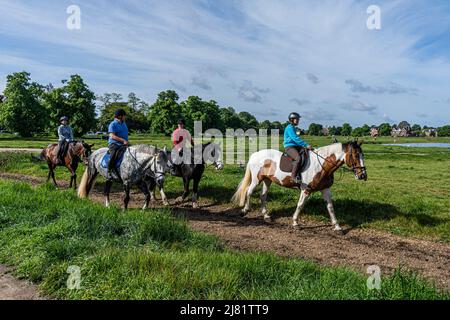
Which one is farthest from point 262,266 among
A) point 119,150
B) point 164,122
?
point 164,122

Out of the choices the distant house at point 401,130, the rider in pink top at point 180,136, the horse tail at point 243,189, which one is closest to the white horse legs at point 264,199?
the horse tail at point 243,189

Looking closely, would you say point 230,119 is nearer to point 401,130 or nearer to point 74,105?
point 74,105

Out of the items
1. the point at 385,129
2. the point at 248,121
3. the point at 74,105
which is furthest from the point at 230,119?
the point at 74,105

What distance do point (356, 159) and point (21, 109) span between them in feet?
222

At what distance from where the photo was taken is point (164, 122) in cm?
7938

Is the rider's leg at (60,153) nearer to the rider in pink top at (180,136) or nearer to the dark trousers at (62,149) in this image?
the dark trousers at (62,149)

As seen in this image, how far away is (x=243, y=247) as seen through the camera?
26.8 ft

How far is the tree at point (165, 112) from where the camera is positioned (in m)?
79.3

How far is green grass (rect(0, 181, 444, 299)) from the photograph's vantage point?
4.62m

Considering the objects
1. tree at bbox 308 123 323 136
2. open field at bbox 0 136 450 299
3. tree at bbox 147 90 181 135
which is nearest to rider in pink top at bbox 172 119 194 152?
open field at bbox 0 136 450 299

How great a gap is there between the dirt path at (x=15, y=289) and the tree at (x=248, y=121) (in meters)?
132

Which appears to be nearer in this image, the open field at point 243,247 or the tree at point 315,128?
the open field at point 243,247
